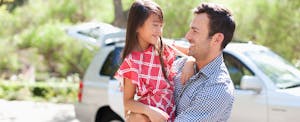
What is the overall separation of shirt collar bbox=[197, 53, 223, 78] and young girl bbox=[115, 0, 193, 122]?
0.31 meters

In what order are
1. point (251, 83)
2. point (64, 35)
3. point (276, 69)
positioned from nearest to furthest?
point (251, 83) < point (276, 69) < point (64, 35)

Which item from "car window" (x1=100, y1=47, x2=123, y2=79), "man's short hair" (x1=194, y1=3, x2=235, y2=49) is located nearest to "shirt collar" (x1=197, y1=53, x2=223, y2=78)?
"man's short hair" (x1=194, y1=3, x2=235, y2=49)

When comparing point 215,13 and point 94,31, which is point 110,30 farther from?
point 215,13

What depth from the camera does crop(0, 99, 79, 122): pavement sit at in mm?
12281

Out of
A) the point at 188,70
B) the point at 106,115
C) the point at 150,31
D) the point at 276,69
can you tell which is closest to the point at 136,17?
the point at 150,31

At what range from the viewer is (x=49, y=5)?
19.6 m

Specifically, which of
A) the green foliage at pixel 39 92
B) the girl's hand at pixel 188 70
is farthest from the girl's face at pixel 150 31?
the green foliage at pixel 39 92

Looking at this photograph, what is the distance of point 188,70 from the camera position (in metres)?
2.64

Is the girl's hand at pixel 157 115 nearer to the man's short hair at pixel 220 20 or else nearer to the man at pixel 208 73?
the man at pixel 208 73

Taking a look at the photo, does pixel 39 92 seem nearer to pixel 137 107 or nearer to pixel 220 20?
pixel 137 107

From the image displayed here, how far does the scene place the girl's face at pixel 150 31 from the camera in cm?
283

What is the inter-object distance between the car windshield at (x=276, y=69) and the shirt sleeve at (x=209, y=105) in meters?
3.60

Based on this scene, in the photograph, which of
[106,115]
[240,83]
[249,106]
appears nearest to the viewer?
[249,106]

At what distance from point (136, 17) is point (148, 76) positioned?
0.29m
